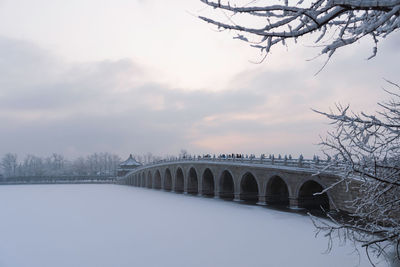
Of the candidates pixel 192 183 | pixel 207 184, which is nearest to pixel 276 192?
pixel 207 184

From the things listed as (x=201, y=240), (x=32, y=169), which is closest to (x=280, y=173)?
(x=201, y=240)

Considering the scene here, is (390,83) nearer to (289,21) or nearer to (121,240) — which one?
(289,21)

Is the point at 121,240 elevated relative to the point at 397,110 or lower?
lower

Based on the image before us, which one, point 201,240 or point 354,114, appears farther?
point 201,240

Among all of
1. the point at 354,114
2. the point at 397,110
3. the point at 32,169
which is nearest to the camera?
the point at 354,114

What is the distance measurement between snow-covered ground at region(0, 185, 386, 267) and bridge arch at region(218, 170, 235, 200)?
12.0 metres

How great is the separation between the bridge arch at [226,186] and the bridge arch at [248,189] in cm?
219

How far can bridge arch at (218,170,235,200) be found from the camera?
38219 millimetres

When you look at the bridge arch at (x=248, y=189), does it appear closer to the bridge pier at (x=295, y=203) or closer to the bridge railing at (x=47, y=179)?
the bridge pier at (x=295, y=203)

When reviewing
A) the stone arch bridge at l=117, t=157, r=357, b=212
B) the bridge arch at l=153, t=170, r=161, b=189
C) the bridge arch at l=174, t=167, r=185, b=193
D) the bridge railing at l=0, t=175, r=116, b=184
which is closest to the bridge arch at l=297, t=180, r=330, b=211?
the stone arch bridge at l=117, t=157, r=357, b=212

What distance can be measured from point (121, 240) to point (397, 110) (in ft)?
45.8

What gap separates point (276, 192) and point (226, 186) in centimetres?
910

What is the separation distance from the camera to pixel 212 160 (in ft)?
132

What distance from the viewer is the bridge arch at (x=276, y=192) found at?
30322mm
